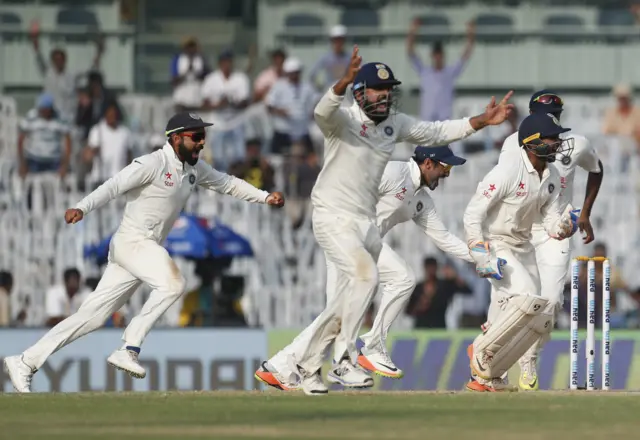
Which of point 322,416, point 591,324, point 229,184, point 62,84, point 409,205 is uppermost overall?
point 62,84

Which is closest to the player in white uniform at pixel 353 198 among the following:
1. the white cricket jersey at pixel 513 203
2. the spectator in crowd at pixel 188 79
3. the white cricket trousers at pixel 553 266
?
the white cricket jersey at pixel 513 203

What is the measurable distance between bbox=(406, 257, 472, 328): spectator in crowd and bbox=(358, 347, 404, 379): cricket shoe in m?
5.04

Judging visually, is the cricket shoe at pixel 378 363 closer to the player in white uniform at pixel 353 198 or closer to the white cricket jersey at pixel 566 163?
the player in white uniform at pixel 353 198

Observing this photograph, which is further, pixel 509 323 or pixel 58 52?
pixel 58 52

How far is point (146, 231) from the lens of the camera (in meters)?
10.9

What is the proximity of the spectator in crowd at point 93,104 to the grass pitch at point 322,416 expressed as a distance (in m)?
7.93

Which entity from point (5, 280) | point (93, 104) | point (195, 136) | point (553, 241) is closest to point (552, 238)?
point (553, 241)

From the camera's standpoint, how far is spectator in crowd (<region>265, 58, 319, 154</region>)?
1791 cm

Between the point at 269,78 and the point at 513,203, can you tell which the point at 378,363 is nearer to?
the point at 513,203

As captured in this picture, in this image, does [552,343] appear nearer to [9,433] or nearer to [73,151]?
[73,151]

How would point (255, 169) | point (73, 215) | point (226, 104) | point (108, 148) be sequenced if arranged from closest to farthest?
point (73, 215), point (255, 169), point (108, 148), point (226, 104)

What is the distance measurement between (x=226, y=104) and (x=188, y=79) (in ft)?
1.95

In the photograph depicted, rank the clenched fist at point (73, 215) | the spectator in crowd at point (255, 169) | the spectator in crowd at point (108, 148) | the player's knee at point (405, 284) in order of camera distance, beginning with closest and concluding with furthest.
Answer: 1. the clenched fist at point (73, 215)
2. the player's knee at point (405, 284)
3. the spectator in crowd at point (255, 169)
4. the spectator in crowd at point (108, 148)

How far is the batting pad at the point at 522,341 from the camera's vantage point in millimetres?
10820
